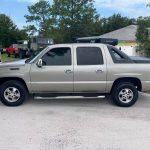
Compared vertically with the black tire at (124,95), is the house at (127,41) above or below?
above

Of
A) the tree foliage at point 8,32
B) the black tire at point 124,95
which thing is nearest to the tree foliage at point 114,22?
the tree foliage at point 8,32

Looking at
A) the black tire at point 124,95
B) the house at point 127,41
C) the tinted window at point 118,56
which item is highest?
the house at point 127,41

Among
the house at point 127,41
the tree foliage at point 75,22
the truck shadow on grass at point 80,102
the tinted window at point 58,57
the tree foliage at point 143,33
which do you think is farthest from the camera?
the tree foliage at point 75,22

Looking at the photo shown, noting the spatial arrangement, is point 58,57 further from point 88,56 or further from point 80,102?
point 80,102

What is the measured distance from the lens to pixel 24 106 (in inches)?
387

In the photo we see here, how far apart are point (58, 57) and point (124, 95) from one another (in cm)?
207

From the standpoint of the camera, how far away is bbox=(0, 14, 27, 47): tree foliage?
268 ft

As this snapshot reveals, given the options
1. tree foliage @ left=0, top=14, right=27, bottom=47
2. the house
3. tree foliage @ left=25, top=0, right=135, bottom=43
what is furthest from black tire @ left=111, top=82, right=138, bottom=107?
tree foliage @ left=0, top=14, right=27, bottom=47

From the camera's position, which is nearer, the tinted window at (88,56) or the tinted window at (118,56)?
the tinted window at (88,56)

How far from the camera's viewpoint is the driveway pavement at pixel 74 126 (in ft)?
21.2

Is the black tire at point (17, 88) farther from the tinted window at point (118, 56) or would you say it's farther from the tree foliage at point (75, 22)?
the tree foliage at point (75, 22)

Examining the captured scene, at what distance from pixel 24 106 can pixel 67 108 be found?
1.17 meters

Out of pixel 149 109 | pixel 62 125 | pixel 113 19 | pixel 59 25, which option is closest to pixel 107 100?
pixel 149 109

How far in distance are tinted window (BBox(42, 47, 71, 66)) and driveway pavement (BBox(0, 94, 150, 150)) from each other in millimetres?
1174
